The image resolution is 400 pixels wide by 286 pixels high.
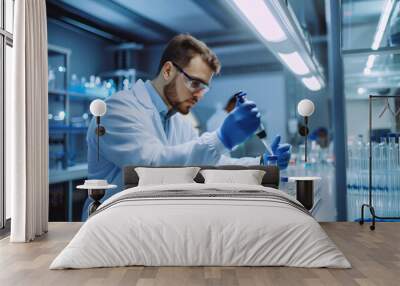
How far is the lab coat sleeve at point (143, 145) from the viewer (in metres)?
6.25

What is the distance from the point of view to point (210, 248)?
3820 mm

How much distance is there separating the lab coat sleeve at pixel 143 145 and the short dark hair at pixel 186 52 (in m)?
0.74

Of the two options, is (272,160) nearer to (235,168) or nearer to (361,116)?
(235,168)

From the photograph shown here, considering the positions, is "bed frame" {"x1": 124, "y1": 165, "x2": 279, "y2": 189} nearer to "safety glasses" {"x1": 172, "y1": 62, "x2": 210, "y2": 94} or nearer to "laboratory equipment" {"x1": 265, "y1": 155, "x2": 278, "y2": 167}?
"laboratory equipment" {"x1": 265, "y1": 155, "x2": 278, "y2": 167}

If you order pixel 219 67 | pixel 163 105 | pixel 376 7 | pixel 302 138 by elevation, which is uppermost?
pixel 376 7

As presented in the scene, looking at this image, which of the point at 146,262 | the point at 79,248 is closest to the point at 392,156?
the point at 146,262

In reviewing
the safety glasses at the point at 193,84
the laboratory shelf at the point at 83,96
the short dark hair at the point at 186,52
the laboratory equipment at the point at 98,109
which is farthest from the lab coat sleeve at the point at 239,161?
the laboratory shelf at the point at 83,96

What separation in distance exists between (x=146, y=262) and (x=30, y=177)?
1.91m

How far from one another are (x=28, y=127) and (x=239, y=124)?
249cm

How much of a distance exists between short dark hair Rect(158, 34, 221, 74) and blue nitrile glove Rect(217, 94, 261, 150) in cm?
57

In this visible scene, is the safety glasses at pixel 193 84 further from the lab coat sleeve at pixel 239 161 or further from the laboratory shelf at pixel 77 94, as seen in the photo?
the laboratory shelf at pixel 77 94

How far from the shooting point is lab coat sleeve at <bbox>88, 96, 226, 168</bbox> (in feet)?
20.5

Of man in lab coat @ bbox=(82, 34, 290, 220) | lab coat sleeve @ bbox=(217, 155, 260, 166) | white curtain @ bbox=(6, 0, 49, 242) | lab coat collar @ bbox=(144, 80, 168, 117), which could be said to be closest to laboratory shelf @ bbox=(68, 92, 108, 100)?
man in lab coat @ bbox=(82, 34, 290, 220)

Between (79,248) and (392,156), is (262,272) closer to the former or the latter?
(79,248)
